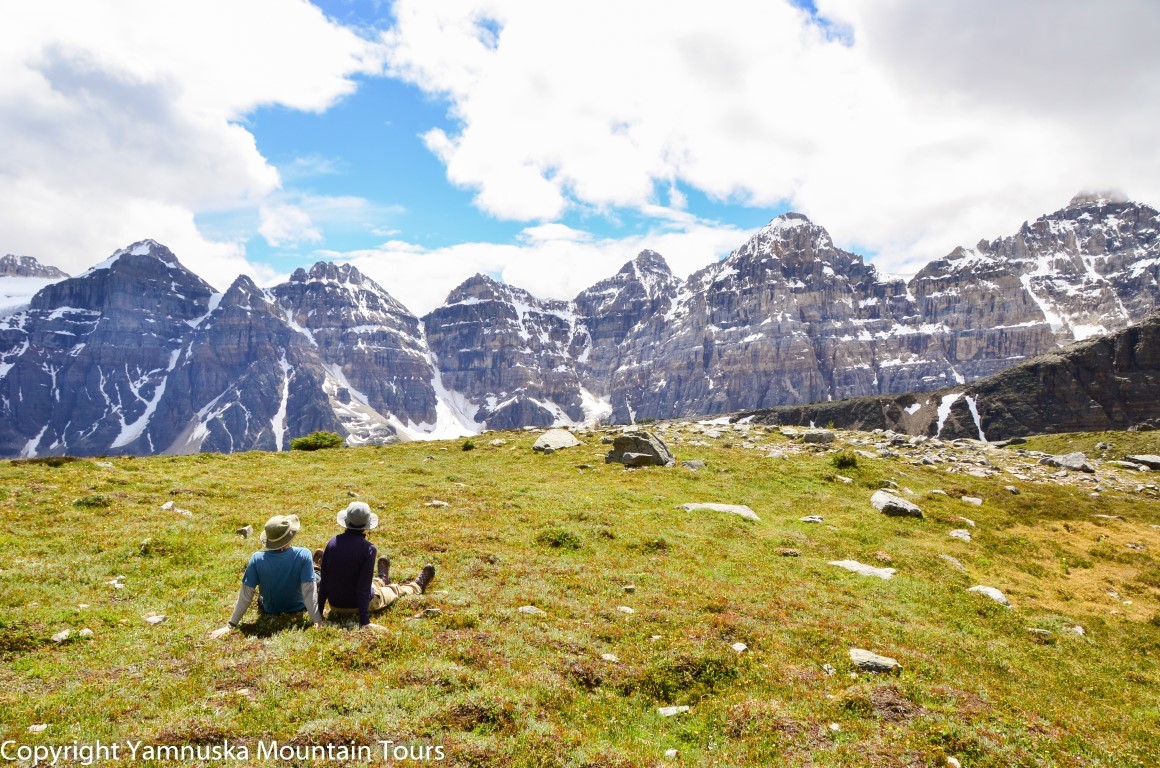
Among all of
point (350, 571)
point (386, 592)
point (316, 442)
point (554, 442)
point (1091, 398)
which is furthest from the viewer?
point (1091, 398)

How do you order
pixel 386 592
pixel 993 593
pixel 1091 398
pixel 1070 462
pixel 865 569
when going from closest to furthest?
pixel 386 592, pixel 993 593, pixel 865 569, pixel 1070 462, pixel 1091 398

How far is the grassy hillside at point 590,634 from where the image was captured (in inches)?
363

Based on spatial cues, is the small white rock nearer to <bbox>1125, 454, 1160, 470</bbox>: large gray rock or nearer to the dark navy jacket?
the dark navy jacket

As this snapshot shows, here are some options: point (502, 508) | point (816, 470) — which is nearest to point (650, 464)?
point (816, 470)

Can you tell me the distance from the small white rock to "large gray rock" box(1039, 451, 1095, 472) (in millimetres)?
51663

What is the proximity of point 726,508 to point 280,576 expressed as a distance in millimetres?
19880

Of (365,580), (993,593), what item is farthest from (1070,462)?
(365,580)

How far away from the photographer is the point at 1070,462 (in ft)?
155

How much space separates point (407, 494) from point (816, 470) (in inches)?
1020

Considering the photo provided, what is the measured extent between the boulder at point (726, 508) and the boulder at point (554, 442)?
1800cm

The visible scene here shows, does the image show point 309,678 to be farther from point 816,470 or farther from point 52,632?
point 816,470

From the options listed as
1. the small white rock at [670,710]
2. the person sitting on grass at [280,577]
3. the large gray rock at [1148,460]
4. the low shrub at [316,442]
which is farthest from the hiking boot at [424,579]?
→ the large gray rock at [1148,460]

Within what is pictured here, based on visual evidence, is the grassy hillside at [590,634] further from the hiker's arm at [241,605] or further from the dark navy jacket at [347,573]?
the dark navy jacket at [347,573]

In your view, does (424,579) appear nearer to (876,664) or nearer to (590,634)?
(590,634)
